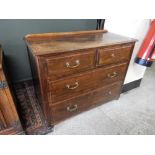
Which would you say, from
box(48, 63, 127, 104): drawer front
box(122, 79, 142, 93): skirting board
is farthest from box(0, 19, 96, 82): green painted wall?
box(122, 79, 142, 93): skirting board

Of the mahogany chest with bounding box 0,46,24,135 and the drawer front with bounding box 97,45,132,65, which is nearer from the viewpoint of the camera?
the mahogany chest with bounding box 0,46,24,135

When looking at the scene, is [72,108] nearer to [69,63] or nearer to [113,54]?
[69,63]

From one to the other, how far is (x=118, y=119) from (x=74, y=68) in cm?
90

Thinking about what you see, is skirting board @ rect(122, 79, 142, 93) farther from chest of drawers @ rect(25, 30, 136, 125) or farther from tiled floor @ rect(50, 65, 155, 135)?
chest of drawers @ rect(25, 30, 136, 125)

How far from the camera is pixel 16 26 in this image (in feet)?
4.30

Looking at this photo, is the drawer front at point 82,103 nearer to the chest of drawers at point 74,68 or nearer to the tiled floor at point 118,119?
the chest of drawers at point 74,68

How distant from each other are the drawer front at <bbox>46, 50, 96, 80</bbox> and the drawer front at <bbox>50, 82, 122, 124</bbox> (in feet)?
1.14

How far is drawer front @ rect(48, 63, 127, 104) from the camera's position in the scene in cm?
109

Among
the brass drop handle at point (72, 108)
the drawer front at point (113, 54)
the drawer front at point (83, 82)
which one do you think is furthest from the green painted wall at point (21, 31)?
the brass drop handle at point (72, 108)

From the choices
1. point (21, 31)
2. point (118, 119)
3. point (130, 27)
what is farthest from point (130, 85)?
point (21, 31)

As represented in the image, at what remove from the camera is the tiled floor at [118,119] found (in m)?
1.34

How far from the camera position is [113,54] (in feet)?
3.94
